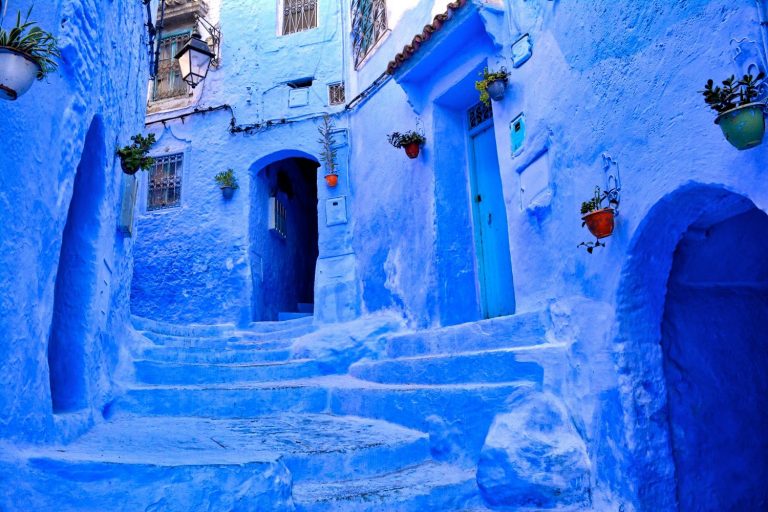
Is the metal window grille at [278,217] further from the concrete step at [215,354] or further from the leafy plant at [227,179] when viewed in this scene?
the concrete step at [215,354]

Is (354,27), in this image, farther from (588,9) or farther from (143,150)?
(588,9)

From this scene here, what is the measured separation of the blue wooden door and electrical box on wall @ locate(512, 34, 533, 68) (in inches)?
55.8

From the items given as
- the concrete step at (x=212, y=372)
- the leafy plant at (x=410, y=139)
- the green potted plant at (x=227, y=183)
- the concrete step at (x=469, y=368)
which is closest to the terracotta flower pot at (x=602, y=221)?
the concrete step at (x=469, y=368)

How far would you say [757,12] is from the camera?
2508mm

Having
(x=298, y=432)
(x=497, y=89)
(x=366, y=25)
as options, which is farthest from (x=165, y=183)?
(x=298, y=432)

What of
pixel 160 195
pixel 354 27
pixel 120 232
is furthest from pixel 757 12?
pixel 160 195

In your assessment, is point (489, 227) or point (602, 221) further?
point (489, 227)

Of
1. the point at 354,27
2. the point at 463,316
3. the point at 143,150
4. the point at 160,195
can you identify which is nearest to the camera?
the point at 143,150

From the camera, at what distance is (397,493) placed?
3307 mm

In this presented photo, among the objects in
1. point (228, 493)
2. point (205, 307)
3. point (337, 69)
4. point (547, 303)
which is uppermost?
point (337, 69)

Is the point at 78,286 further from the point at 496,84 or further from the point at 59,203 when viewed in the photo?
the point at 496,84

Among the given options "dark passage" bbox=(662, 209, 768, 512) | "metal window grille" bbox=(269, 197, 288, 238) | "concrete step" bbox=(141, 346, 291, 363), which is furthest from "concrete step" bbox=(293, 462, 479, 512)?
"metal window grille" bbox=(269, 197, 288, 238)

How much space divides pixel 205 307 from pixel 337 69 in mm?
4816

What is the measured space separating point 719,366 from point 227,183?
27.1 feet
